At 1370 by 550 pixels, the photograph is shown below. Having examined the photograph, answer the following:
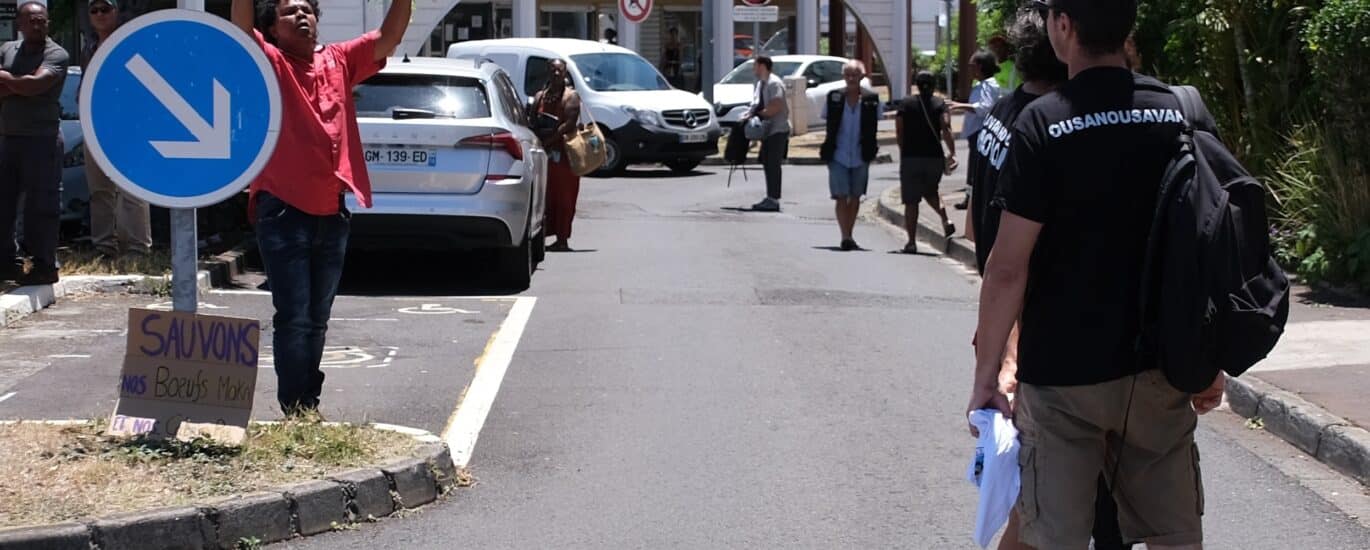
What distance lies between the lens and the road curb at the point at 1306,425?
720 centimetres

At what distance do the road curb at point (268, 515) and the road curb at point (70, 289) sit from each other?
16.3ft

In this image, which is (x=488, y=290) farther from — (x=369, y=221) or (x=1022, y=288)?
(x=1022, y=288)

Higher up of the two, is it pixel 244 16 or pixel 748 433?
pixel 244 16

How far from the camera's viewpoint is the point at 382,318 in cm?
1129

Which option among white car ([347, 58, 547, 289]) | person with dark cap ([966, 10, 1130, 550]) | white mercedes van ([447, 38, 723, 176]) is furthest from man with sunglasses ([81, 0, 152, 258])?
white mercedes van ([447, 38, 723, 176])

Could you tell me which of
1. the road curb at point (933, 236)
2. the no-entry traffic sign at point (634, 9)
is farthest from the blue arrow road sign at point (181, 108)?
the no-entry traffic sign at point (634, 9)

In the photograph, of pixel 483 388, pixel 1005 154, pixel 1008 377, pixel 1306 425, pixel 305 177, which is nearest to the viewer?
pixel 1005 154

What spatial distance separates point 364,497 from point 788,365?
386 cm

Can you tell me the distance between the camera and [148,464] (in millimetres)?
6180

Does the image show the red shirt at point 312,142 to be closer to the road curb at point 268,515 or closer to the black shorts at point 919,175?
the road curb at point 268,515

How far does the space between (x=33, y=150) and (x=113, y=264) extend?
145 centimetres

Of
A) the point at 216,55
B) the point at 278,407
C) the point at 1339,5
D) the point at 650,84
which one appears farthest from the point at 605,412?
the point at 650,84

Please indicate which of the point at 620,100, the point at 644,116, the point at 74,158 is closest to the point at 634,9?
the point at 620,100

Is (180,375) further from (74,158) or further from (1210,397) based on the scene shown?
(74,158)
